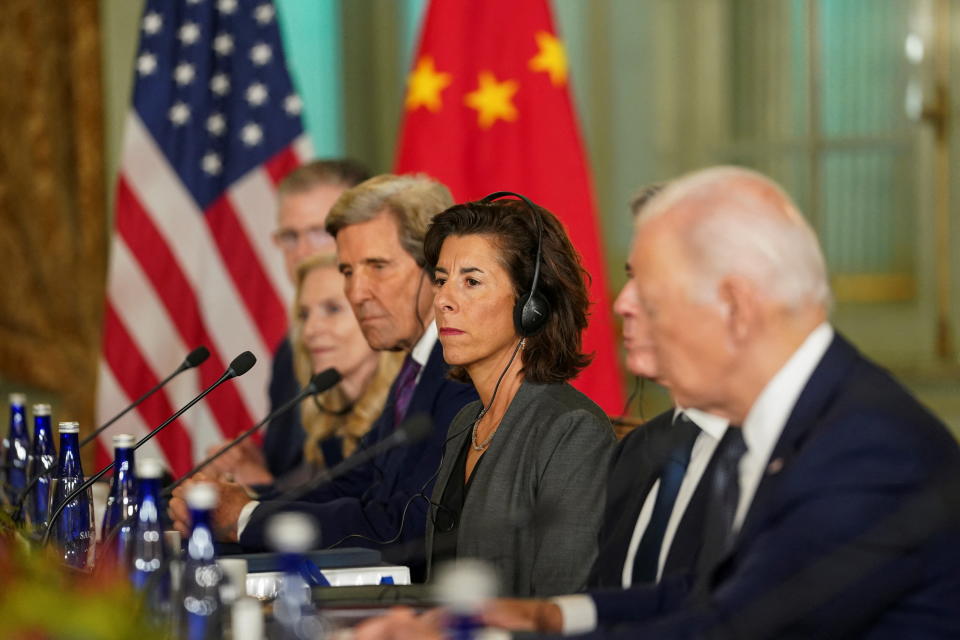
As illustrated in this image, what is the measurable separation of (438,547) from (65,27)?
3.39m

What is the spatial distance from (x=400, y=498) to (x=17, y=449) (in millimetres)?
840

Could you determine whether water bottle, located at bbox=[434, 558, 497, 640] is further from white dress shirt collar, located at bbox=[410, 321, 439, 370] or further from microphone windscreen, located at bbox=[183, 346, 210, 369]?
white dress shirt collar, located at bbox=[410, 321, 439, 370]

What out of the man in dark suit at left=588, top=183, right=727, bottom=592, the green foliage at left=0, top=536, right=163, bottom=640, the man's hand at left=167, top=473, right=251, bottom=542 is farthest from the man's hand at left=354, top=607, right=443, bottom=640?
the man's hand at left=167, top=473, right=251, bottom=542

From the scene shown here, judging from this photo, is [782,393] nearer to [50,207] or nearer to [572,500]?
[572,500]

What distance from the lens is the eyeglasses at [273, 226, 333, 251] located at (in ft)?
13.4

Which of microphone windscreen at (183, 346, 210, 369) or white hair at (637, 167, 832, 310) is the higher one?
white hair at (637, 167, 832, 310)

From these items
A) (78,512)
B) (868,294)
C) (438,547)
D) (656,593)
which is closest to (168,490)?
(78,512)

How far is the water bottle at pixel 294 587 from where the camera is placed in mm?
1271

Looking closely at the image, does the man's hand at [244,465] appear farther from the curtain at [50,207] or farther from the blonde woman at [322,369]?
the curtain at [50,207]

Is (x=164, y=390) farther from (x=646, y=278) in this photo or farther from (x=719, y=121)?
(x=646, y=278)

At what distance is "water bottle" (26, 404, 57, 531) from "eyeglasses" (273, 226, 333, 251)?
155cm

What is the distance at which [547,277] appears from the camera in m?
2.42

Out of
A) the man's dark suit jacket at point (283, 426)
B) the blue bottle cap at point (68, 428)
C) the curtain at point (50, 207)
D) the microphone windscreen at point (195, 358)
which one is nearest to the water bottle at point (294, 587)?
the blue bottle cap at point (68, 428)

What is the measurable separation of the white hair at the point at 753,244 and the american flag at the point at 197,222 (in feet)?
10.8
